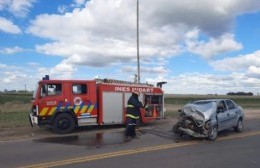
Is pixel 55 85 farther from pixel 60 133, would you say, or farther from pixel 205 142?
pixel 205 142

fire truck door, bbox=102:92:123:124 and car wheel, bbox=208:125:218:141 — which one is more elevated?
fire truck door, bbox=102:92:123:124

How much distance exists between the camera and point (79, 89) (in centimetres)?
1734

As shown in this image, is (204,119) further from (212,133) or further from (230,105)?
(230,105)

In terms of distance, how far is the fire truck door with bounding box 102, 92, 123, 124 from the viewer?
711 inches

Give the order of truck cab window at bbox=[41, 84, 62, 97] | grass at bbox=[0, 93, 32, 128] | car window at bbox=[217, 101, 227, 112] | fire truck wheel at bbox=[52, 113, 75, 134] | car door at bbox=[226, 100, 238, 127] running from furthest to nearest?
grass at bbox=[0, 93, 32, 128] → truck cab window at bbox=[41, 84, 62, 97] → fire truck wheel at bbox=[52, 113, 75, 134] → car door at bbox=[226, 100, 238, 127] → car window at bbox=[217, 101, 227, 112]

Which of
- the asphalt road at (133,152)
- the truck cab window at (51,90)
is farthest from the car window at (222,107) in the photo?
the truck cab window at (51,90)

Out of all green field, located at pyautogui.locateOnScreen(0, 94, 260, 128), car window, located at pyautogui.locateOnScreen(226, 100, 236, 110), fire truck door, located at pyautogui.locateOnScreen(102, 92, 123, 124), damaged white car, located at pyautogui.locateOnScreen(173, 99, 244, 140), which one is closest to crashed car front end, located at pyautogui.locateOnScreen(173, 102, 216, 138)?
damaged white car, located at pyautogui.locateOnScreen(173, 99, 244, 140)

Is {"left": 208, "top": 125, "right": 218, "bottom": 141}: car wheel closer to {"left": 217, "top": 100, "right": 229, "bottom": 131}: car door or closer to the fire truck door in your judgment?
{"left": 217, "top": 100, "right": 229, "bottom": 131}: car door

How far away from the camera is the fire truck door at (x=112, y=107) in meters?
18.0

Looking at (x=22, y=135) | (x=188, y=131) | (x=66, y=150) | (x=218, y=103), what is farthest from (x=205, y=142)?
(x=22, y=135)

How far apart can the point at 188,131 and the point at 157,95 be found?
597 cm

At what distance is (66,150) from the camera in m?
11.6

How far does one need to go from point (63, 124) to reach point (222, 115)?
21.1ft

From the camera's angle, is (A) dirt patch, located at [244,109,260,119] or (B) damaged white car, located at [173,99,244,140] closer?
(B) damaged white car, located at [173,99,244,140]
